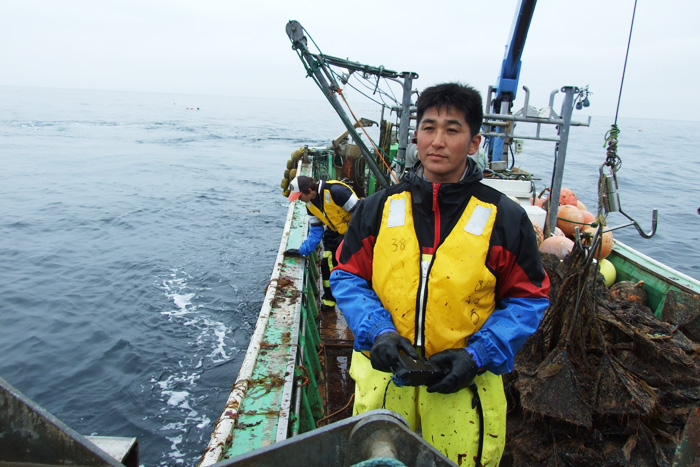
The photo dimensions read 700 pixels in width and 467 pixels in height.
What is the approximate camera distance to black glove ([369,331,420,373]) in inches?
64.4

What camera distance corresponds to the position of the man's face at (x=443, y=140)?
181 cm

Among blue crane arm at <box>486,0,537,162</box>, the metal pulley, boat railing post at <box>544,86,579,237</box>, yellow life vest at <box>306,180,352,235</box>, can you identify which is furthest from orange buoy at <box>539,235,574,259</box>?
blue crane arm at <box>486,0,537,162</box>

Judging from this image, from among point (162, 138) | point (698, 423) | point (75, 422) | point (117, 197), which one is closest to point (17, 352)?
point (75, 422)

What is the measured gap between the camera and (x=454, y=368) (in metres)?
1.63

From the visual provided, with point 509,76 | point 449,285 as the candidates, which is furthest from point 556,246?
Result: point 509,76

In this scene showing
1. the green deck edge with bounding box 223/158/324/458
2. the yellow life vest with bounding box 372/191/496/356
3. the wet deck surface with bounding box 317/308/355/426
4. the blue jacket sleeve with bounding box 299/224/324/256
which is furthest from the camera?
the blue jacket sleeve with bounding box 299/224/324/256

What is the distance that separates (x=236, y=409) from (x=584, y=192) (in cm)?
2134

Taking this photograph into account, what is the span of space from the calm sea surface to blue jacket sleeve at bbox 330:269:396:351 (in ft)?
12.3

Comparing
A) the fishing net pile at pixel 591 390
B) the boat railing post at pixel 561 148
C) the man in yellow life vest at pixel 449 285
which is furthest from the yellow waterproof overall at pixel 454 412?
the boat railing post at pixel 561 148

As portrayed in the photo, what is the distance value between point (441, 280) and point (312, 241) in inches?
132

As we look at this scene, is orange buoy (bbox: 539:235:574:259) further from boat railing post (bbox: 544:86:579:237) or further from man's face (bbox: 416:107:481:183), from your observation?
man's face (bbox: 416:107:481:183)

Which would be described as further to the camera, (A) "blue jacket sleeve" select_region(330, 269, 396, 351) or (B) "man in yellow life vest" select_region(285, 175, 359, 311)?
(B) "man in yellow life vest" select_region(285, 175, 359, 311)

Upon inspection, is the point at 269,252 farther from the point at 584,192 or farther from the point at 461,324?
the point at 584,192

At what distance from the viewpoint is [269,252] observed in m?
11.5
